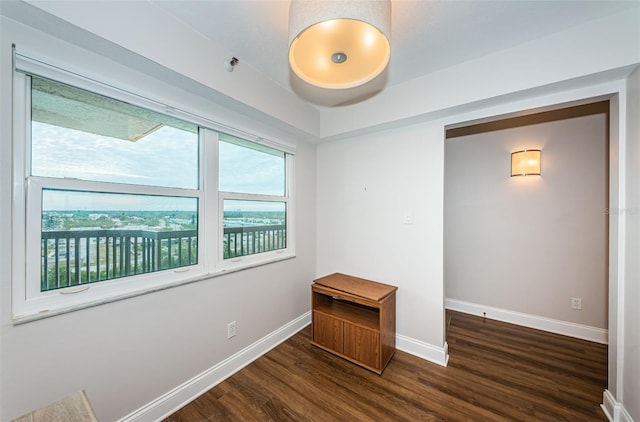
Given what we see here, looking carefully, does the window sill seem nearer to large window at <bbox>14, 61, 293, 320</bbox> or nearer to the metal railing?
large window at <bbox>14, 61, 293, 320</bbox>

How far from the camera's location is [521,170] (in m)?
2.67

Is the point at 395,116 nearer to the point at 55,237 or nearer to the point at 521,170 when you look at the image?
the point at 521,170

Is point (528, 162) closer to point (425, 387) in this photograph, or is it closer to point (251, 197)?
point (425, 387)

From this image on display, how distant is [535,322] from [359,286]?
86.8 inches

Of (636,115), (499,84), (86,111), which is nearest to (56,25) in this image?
(86,111)

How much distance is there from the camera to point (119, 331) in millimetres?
1394

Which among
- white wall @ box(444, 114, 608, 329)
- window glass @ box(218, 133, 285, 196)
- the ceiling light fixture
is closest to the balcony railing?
window glass @ box(218, 133, 285, 196)

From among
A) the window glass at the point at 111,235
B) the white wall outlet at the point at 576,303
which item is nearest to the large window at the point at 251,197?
the window glass at the point at 111,235

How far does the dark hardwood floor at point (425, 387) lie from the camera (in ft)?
5.24

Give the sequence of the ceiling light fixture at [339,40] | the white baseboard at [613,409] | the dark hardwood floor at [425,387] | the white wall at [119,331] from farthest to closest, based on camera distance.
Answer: the dark hardwood floor at [425,387] → the white baseboard at [613,409] → the white wall at [119,331] → the ceiling light fixture at [339,40]

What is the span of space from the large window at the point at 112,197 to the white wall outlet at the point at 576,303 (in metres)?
3.48

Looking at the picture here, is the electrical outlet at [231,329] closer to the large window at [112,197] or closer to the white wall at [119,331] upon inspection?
the white wall at [119,331]

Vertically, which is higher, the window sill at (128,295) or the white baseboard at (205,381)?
the window sill at (128,295)

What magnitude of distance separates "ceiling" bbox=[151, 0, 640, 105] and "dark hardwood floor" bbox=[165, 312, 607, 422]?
257 cm
